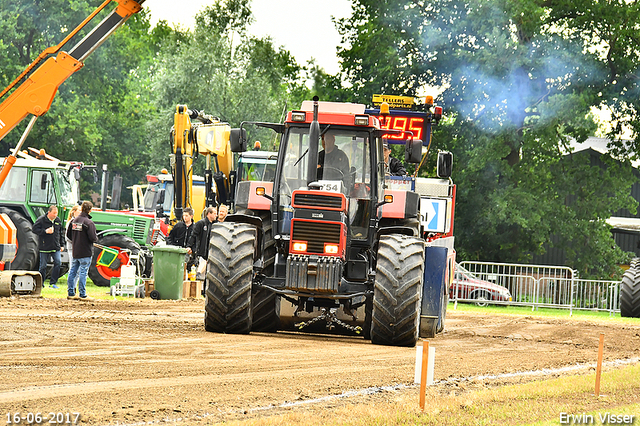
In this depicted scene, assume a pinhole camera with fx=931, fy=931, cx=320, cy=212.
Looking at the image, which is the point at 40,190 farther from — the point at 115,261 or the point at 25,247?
the point at 115,261

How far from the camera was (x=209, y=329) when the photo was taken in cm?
1177

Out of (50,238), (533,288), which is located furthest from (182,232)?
(533,288)

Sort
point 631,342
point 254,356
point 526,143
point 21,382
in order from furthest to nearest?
point 526,143 < point 631,342 < point 254,356 < point 21,382

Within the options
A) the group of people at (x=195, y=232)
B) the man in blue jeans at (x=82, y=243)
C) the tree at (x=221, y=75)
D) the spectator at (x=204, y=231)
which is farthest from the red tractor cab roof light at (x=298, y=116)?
the tree at (x=221, y=75)

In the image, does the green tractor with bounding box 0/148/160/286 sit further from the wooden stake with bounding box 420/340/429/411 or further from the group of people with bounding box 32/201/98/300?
the wooden stake with bounding box 420/340/429/411

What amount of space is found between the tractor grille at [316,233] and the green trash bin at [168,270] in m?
7.96

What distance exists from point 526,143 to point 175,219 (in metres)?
15.4

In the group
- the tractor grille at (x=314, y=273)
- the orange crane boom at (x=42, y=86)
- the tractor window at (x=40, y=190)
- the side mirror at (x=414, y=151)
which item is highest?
the orange crane boom at (x=42, y=86)

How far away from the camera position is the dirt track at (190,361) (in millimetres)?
6645

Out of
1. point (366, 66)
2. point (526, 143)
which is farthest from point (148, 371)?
point (366, 66)

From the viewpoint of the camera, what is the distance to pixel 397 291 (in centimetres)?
1097

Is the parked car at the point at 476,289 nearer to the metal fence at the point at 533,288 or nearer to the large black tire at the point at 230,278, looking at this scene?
the metal fence at the point at 533,288

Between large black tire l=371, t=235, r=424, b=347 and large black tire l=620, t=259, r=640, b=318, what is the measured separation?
1446cm

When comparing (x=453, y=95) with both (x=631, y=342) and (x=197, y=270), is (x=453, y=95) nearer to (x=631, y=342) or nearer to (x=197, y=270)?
(x=197, y=270)
